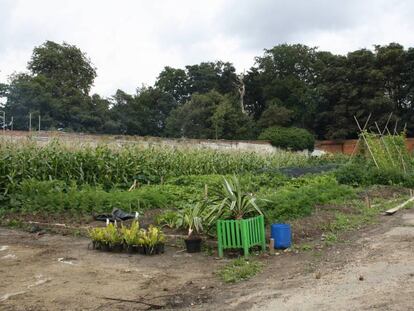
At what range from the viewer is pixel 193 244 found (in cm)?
744

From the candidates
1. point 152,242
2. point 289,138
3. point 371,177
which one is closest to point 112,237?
point 152,242

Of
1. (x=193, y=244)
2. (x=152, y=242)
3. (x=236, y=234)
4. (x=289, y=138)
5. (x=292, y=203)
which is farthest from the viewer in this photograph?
(x=289, y=138)

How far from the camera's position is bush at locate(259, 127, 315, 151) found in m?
36.8

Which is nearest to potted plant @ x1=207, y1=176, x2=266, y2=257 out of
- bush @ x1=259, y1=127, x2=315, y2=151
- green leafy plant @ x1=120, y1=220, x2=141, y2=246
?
green leafy plant @ x1=120, y1=220, x2=141, y2=246

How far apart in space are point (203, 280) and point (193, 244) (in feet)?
4.88

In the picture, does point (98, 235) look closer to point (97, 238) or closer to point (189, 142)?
point (97, 238)

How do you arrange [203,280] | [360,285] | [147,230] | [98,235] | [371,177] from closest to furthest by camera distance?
[360,285]
[203,280]
[98,235]
[147,230]
[371,177]

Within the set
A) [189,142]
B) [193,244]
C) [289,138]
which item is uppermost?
[289,138]

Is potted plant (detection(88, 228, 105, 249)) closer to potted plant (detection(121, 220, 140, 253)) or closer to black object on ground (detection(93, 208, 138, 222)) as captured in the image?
potted plant (detection(121, 220, 140, 253))

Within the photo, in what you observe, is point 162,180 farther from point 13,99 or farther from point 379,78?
point 379,78

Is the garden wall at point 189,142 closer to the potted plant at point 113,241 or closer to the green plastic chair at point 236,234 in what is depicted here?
the potted plant at point 113,241

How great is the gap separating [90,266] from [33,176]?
235 inches

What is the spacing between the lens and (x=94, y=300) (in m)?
5.12

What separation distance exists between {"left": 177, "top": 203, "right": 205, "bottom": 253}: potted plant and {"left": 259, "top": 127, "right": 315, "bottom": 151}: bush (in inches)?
1120
